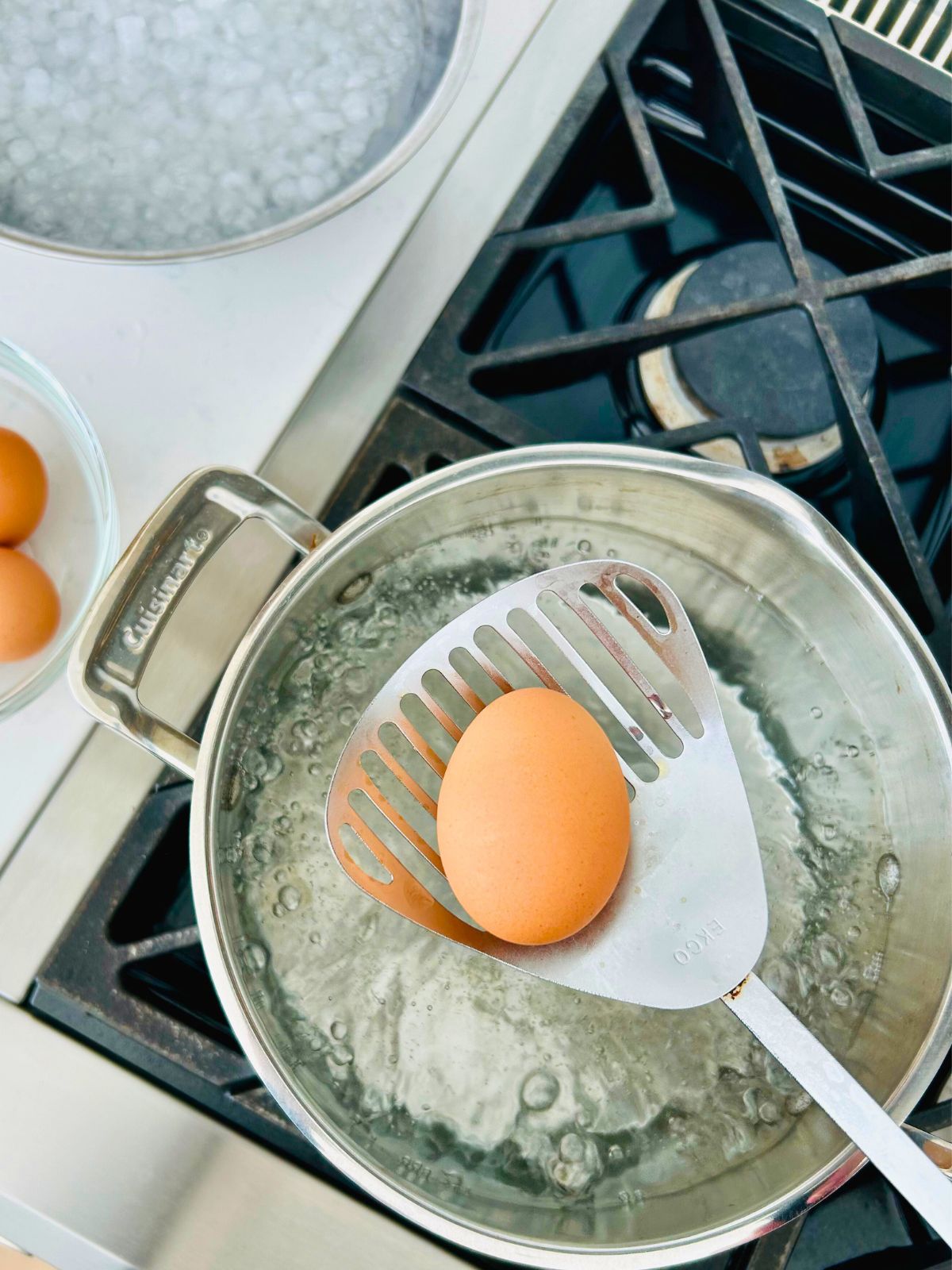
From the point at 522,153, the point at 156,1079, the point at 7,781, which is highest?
the point at 522,153

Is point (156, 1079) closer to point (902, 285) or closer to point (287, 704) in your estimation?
point (287, 704)

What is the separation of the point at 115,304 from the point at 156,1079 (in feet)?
1.37

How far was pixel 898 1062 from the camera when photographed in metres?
0.49

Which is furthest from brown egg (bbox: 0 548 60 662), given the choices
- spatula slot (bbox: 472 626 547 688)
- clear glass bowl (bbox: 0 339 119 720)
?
spatula slot (bbox: 472 626 547 688)

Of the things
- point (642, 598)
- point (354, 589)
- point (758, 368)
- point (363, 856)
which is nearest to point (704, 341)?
point (758, 368)

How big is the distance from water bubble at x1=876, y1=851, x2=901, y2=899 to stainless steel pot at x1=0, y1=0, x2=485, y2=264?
436 mm

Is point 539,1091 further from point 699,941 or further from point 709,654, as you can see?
point 709,654

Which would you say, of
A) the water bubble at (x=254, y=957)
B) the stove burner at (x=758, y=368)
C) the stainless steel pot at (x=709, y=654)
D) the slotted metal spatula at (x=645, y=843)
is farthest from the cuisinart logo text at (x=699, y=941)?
the stove burner at (x=758, y=368)

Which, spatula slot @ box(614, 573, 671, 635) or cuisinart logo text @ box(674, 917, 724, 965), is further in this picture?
spatula slot @ box(614, 573, 671, 635)

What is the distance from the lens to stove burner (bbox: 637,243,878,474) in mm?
646

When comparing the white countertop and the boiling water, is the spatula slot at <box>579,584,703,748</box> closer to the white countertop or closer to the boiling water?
the boiling water

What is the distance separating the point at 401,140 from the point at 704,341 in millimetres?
264

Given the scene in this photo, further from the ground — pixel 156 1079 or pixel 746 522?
pixel 746 522

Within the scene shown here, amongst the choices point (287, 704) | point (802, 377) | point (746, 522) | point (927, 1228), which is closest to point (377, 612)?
point (287, 704)
